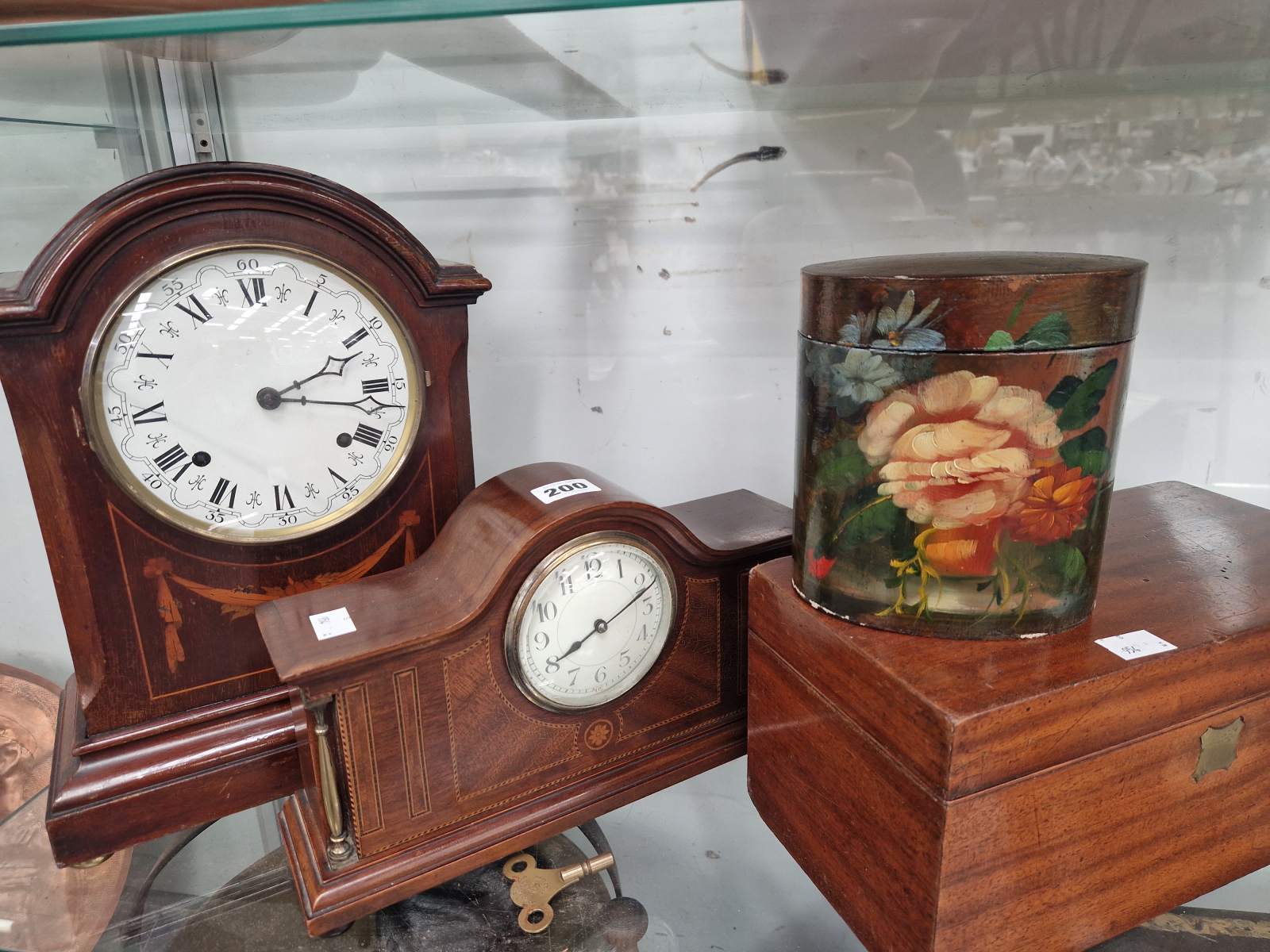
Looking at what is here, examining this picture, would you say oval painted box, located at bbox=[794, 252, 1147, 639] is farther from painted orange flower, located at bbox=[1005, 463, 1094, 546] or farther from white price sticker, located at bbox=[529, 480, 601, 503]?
white price sticker, located at bbox=[529, 480, 601, 503]

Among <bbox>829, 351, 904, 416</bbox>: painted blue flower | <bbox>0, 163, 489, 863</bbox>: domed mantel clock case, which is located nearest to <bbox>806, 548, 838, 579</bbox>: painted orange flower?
<bbox>829, 351, 904, 416</bbox>: painted blue flower

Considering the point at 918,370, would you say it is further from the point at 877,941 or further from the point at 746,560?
the point at 877,941

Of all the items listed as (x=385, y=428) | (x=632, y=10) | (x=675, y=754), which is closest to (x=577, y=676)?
(x=675, y=754)

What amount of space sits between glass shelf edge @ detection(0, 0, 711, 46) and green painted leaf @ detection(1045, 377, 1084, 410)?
362mm

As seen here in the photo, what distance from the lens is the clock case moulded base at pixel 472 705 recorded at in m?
0.65

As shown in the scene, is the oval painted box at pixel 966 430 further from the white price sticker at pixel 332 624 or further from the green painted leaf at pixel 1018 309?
the white price sticker at pixel 332 624

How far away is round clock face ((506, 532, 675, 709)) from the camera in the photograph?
692mm

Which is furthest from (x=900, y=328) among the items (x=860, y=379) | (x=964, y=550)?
(x=964, y=550)

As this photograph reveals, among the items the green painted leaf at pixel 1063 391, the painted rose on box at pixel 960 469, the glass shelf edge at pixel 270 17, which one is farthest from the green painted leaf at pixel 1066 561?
the glass shelf edge at pixel 270 17

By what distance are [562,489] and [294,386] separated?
0.25 m

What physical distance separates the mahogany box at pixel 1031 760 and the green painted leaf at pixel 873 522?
0.08 m

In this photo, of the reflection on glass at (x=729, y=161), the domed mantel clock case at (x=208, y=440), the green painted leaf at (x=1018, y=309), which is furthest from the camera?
the reflection on glass at (x=729, y=161)

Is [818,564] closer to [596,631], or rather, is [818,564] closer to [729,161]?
[596,631]

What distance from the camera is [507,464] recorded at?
1.11 m
